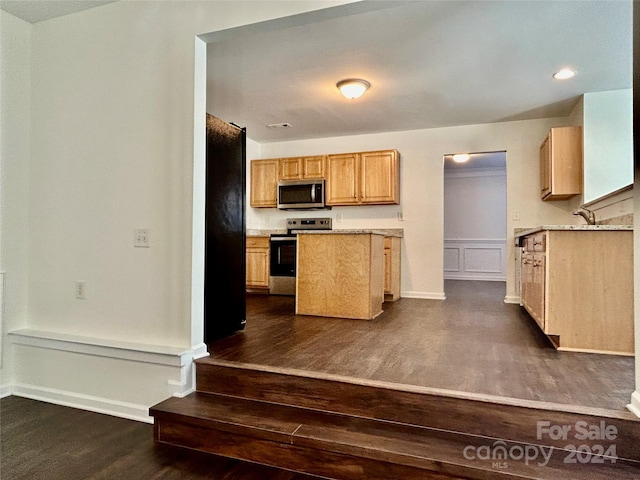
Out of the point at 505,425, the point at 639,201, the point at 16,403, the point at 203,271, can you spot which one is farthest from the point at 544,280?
the point at 16,403

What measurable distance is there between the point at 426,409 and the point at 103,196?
2.42 m

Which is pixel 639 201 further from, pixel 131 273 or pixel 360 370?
pixel 131 273

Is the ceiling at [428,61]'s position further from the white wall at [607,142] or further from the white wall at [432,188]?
the white wall at [432,188]

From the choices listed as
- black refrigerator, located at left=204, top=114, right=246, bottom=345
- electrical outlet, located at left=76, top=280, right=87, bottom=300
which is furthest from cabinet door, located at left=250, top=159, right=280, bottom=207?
electrical outlet, located at left=76, top=280, right=87, bottom=300

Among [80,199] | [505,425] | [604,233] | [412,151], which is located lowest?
[505,425]

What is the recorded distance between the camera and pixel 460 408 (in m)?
1.74

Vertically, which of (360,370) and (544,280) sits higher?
(544,280)

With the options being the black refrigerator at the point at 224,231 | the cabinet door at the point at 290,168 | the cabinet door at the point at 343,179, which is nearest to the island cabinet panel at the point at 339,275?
the black refrigerator at the point at 224,231

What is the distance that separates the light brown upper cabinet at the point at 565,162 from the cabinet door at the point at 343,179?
233 cm

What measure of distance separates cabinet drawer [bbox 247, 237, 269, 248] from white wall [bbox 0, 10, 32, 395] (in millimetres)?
2992

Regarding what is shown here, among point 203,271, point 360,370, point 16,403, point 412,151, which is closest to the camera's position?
point 360,370

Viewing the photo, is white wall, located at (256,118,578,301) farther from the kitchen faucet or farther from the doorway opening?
the doorway opening

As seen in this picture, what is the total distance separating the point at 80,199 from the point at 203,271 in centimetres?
111

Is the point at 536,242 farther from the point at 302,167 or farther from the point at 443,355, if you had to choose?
the point at 302,167
